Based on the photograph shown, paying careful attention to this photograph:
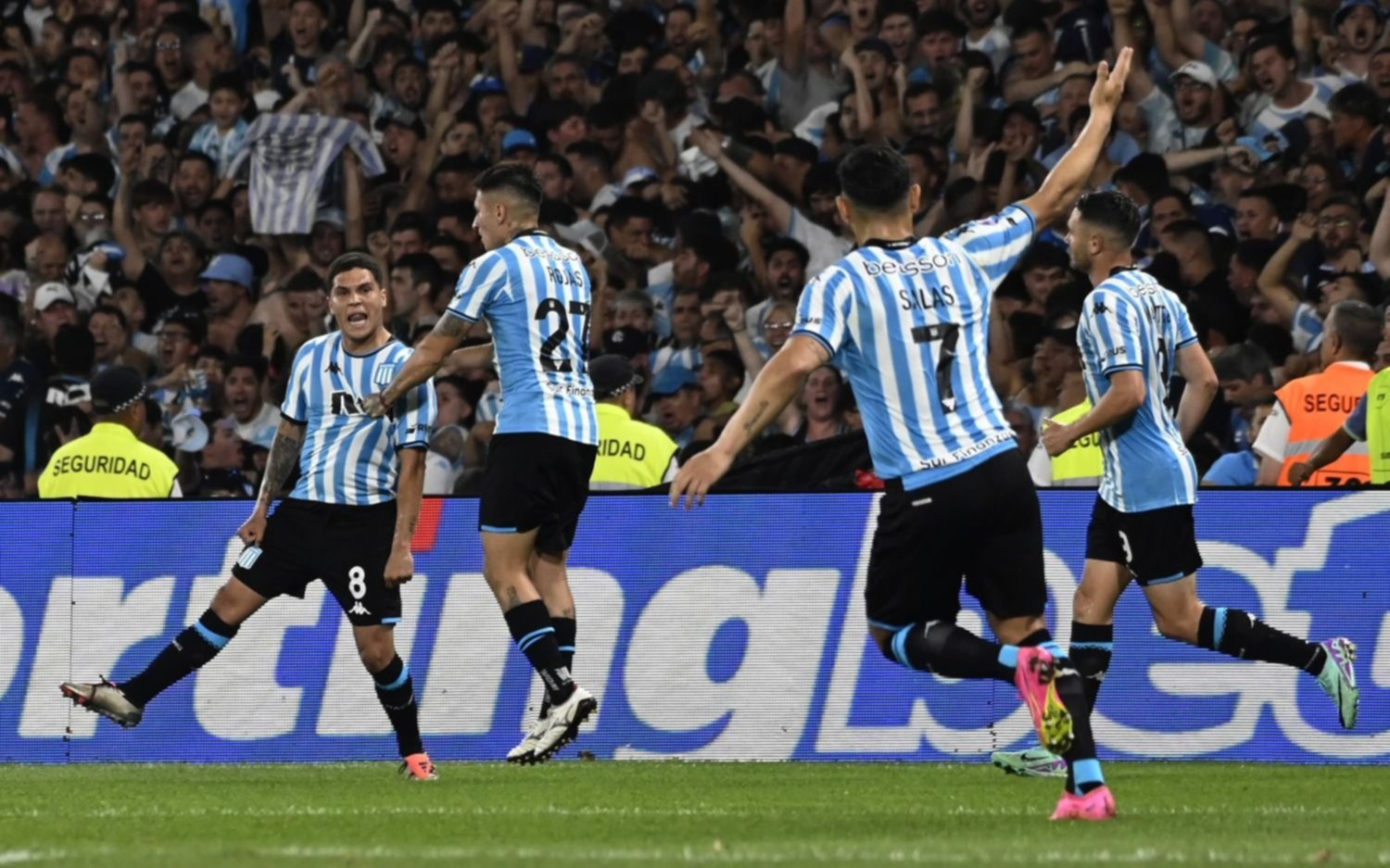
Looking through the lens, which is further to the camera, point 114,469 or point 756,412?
point 114,469

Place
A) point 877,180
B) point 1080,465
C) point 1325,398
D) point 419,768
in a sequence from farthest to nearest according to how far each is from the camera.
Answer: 1. point 1080,465
2. point 1325,398
3. point 419,768
4. point 877,180

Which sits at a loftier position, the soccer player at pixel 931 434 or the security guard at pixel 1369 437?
the soccer player at pixel 931 434

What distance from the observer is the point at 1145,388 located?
938 cm

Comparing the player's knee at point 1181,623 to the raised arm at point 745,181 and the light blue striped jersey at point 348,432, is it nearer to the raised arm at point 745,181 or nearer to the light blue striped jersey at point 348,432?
the light blue striped jersey at point 348,432

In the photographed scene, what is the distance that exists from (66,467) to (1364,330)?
268 inches

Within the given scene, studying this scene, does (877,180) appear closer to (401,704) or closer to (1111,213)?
(1111,213)

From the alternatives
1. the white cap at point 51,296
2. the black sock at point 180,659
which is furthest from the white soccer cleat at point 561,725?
the white cap at point 51,296

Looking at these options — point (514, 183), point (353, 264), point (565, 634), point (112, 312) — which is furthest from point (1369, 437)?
point (112, 312)

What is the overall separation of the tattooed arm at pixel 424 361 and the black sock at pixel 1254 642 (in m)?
3.21

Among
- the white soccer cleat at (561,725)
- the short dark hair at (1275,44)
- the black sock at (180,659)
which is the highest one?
the short dark hair at (1275,44)

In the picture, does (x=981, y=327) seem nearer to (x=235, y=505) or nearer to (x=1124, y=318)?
(x=1124, y=318)

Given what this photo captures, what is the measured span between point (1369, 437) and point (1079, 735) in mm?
4896

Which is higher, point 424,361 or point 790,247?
point 424,361

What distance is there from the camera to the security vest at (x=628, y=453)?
12.3 m
